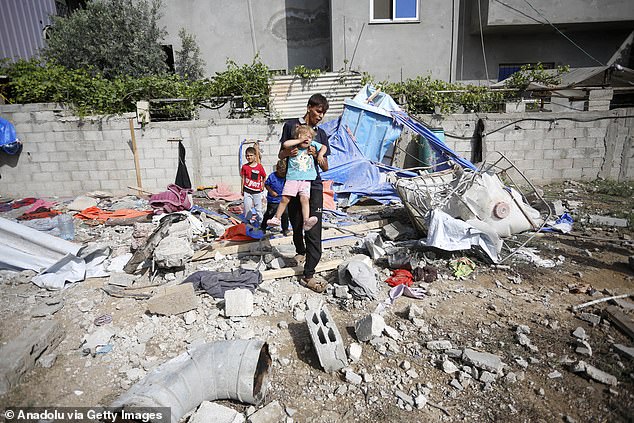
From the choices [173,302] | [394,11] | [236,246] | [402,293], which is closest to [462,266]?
[402,293]

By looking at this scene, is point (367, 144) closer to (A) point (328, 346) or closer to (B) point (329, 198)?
(B) point (329, 198)

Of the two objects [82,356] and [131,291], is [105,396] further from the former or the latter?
[131,291]

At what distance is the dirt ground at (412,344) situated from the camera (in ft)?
7.72

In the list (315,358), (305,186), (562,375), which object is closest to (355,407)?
(315,358)

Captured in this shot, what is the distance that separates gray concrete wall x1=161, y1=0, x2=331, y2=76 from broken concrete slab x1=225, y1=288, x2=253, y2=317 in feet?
33.7

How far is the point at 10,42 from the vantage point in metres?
10.5

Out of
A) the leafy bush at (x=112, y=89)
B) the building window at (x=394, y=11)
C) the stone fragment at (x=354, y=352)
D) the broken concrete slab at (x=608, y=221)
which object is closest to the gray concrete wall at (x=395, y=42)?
the building window at (x=394, y=11)

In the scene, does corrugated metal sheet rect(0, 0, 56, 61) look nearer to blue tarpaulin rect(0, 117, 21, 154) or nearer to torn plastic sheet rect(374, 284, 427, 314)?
blue tarpaulin rect(0, 117, 21, 154)

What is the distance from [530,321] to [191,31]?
12.6m

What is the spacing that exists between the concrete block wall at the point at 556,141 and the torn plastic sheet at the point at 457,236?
13.4ft

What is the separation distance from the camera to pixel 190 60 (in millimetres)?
11781

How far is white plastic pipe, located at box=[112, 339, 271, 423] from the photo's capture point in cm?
221

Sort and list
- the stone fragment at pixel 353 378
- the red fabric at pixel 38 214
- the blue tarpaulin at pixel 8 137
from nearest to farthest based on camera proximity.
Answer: the stone fragment at pixel 353 378 → the red fabric at pixel 38 214 → the blue tarpaulin at pixel 8 137

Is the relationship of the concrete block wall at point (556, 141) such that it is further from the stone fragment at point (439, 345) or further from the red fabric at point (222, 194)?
the stone fragment at point (439, 345)
